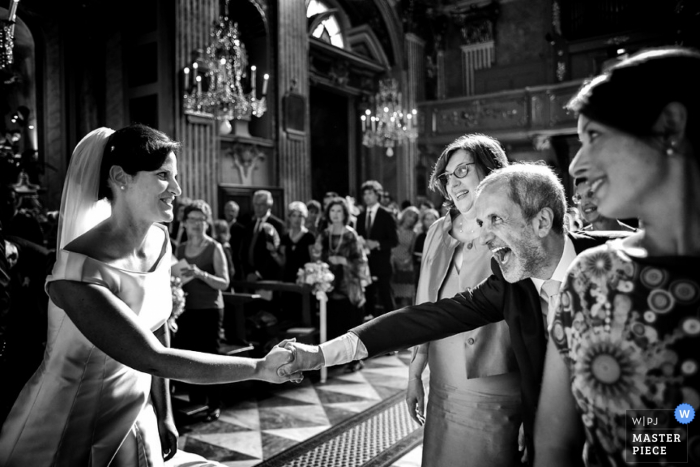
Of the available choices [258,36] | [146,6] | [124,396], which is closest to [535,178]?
[124,396]

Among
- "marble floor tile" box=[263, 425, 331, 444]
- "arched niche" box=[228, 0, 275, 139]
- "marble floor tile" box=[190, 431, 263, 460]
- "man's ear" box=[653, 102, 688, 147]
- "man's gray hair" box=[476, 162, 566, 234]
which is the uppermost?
"arched niche" box=[228, 0, 275, 139]

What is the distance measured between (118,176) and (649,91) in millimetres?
1489

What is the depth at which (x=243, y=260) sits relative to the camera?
5.96m

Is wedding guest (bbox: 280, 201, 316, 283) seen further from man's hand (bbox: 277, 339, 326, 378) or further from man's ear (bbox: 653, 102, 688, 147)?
man's ear (bbox: 653, 102, 688, 147)

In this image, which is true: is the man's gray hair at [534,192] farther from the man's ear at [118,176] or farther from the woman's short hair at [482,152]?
the man's ear at [118,176]

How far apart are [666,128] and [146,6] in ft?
26.0

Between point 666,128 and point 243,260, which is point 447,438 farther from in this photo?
point 243,260

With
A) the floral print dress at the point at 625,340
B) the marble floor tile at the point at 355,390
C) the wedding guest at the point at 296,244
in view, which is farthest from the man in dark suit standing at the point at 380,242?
the floral print dress at the point at 625,340

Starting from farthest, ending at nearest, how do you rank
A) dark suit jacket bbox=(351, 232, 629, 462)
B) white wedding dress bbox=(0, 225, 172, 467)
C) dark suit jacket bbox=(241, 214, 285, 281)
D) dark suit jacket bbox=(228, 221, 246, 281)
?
dark suit jacket bbox=(228, 221, 246, 281)
dark suit jacket bbox=(241, 214, 285, 281)
white wedding dress bbox=(0, 225, 172, 467)
dark suit jacket bbox=(351, 232, 629, 462)

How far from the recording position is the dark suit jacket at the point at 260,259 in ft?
18.9

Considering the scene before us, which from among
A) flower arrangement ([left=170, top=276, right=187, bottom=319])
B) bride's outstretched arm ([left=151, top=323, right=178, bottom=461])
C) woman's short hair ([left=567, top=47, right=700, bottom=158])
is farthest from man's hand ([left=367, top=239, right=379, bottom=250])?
woman's short hair ([left=567, top=47, right=700, bottom=158])

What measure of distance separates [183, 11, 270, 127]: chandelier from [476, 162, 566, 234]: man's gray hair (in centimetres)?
579

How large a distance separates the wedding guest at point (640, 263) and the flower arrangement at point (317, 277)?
4073mm

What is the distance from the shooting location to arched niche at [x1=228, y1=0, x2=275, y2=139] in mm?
8836
